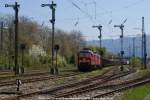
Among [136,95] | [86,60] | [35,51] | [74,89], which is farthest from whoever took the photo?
[35,51]

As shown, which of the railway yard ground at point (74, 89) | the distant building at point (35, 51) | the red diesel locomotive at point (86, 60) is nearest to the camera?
the railway yard ground at point (74, 89)

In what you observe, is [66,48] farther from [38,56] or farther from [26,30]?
[38,56]

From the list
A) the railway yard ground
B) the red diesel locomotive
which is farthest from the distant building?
the railway yard ground

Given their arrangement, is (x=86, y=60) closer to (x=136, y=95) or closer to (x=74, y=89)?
(x=74, y=89)

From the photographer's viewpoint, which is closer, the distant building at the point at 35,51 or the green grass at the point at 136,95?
the green grass at the point at 136,95

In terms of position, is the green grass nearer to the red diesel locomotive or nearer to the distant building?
the red diesel locomotive

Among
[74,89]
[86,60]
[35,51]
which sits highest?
[35,51]

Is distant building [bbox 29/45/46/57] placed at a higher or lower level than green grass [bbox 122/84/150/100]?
higher

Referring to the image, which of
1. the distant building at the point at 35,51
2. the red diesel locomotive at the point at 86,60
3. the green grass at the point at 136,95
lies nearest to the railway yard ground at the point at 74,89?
the green grass at the point at 136,95

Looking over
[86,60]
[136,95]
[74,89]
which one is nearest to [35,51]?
[86,60]

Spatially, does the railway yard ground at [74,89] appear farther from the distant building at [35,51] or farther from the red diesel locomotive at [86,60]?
the distant building at [35,51]

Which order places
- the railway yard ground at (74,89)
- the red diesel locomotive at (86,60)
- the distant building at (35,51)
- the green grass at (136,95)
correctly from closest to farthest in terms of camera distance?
the green grass at (136,95)
the railway yard ground at (74,89)
the red diesel locomotive at (86,60)
the distant building at (35,51)

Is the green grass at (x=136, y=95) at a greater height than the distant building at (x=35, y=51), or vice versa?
the distant building at (x=35, y=51)

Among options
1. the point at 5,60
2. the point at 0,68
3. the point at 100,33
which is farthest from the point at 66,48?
the point at 0,68
